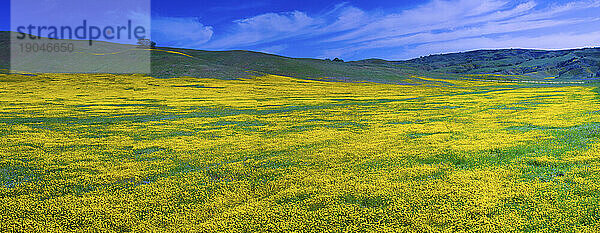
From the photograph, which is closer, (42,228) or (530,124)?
(42,228)

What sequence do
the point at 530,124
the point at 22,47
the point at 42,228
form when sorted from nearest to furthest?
1. the point at 42,228
2. the point at 530,124
3. the point at 22,47

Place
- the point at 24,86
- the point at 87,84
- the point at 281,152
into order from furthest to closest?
the point at 87,84 < the point at 24,86 < the point at 281,152

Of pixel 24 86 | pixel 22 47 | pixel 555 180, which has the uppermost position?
pixel 22 47

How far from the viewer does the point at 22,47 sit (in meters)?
122

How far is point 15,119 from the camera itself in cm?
2686

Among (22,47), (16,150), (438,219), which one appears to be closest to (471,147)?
(438,219)

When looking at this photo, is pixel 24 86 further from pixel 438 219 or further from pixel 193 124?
pixel 438 219

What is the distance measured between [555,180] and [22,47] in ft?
530

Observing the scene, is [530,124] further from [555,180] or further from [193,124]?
[193,124]

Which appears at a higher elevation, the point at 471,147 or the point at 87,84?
the point at 87,84

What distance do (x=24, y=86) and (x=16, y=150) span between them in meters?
58.4

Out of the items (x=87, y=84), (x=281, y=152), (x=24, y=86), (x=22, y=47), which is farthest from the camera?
(x=22, y=47)

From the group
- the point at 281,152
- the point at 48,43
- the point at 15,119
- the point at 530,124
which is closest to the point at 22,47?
the point at 48,43

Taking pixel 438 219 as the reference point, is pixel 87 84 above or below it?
above
